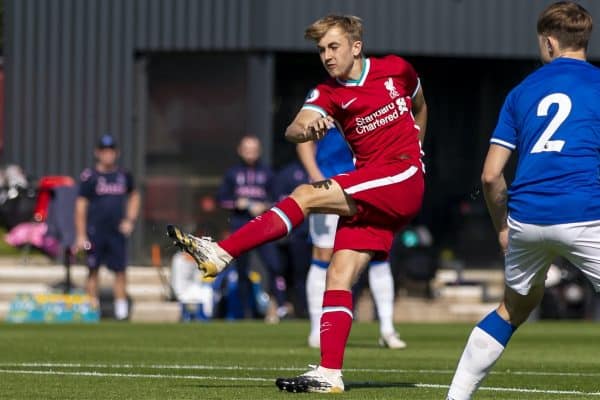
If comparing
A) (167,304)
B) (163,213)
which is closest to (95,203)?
(167,304)

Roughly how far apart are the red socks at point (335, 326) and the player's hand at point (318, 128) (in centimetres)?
89

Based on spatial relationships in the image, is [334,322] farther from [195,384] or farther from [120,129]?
[120,129]

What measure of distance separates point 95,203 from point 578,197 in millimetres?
14186

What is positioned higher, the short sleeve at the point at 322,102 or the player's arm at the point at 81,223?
the short sleeve at the point at 322,102

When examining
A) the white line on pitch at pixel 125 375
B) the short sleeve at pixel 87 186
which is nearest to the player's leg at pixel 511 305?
the white line on pitch at pixel 125 375

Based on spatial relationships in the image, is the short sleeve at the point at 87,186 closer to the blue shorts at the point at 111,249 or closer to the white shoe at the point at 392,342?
the blue shorts at the point at 111,249

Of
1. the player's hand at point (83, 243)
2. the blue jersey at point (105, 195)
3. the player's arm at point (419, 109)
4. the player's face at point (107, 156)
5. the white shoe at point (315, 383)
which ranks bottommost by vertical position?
the player's hand at point (83, 243)

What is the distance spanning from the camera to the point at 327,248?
1256 centimetres

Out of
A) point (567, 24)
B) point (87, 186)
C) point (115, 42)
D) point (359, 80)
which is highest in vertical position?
point (567, 24)

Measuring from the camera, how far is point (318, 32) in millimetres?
8617

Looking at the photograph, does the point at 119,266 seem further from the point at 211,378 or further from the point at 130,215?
the point at 211,378

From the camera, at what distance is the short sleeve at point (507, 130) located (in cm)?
684

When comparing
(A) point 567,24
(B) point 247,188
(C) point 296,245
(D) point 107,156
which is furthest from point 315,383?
(C) point 296,245

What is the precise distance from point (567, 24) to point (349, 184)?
1.81 meters
